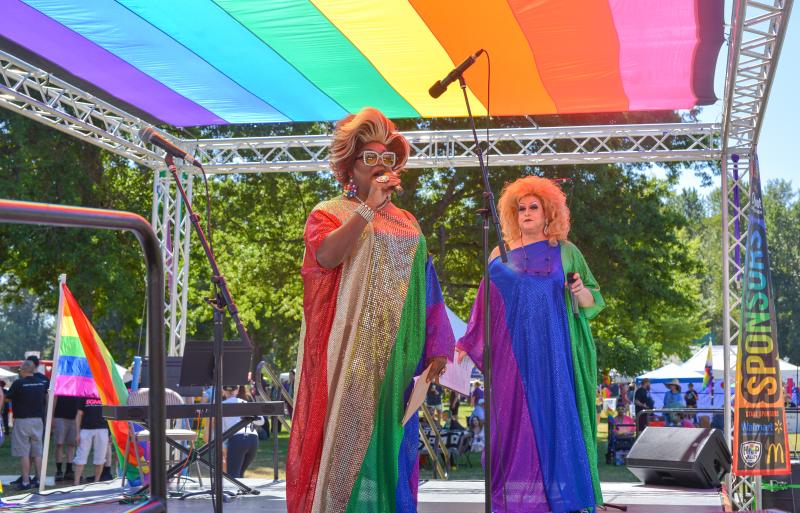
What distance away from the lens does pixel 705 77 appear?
7523 mm

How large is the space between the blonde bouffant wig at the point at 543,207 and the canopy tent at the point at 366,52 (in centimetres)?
172

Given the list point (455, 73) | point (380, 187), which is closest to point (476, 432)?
point (455, 73)

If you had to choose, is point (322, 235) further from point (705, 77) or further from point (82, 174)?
point (82, 174)

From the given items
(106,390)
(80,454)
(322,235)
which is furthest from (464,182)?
(322,235)

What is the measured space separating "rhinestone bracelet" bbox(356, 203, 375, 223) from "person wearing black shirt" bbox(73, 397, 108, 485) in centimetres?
814

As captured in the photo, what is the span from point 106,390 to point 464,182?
11124 mm

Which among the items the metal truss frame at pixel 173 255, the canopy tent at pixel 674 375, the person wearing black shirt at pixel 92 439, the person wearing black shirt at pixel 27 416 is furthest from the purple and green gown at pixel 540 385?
the canopy tent at pixel 674 375

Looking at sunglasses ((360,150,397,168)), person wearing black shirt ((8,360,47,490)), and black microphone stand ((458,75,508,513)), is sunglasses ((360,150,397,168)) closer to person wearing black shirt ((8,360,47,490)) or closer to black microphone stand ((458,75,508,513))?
black microphone stand ((458,75,508,513))

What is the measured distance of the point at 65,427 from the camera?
11.6 metres

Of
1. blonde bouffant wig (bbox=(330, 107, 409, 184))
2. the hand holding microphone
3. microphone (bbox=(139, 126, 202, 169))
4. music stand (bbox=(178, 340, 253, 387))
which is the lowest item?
music stand (bbox=(178, 340, 253, 387))

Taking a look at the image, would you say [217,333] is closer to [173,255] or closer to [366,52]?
[366,52]

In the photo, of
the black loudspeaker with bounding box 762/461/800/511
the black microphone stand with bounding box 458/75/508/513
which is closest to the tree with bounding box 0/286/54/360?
the black loudspeaker with bounding box 762/461/800/511

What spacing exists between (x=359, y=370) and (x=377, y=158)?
83 centimetres

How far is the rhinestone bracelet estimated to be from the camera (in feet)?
10.4
